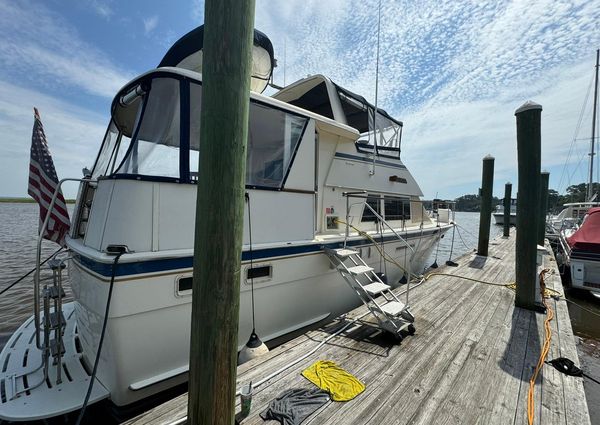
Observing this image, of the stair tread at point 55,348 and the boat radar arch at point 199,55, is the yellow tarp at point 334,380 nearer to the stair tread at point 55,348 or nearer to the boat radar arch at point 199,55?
the stair tread at point 55,348

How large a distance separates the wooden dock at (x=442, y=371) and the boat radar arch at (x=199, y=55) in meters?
3.70

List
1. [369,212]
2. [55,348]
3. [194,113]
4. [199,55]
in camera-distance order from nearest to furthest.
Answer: [55,348], [194,113], [199,55], [369,212]

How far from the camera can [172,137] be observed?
9.97ft

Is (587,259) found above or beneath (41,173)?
beneath

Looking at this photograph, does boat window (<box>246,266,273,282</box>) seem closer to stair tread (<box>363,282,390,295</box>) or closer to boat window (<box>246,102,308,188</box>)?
boat window (<box>246,102,308,188</box>)

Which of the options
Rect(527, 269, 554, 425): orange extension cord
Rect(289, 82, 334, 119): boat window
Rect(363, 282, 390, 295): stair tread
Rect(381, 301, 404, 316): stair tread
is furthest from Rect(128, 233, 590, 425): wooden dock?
Rect(289, 82, 334, 119): boat window

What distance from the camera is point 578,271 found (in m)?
7.52

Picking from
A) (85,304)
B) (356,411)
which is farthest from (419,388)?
(85,304)

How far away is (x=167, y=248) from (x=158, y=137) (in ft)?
3.83

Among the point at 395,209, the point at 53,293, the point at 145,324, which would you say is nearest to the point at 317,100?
the point at 395,209

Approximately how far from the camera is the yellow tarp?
8.04 ft

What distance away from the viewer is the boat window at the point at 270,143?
368 cm

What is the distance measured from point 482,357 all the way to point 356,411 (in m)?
1.70

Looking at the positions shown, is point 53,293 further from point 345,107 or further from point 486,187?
point 486,187
